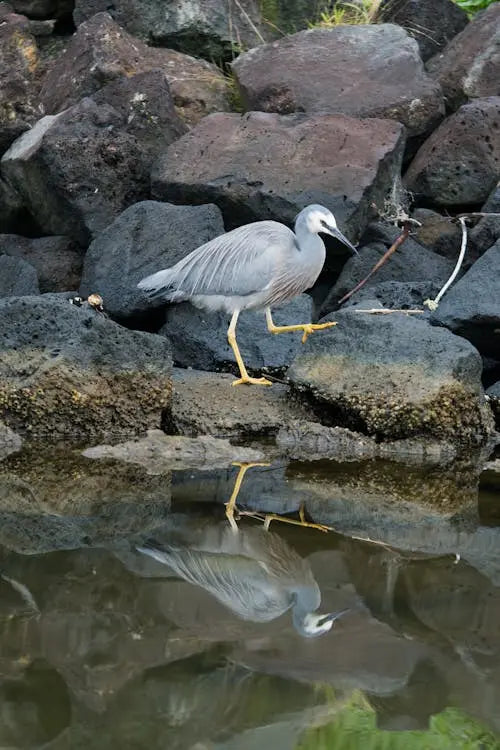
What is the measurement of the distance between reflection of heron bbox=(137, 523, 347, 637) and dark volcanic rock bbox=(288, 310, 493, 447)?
1973 millimetres

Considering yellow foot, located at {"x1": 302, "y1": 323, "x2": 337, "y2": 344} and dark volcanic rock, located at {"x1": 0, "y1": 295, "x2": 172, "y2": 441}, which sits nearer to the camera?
dark volcanic rock, located at {"x1": 0, "y1": 295, "x2": 172, "y2": 441}

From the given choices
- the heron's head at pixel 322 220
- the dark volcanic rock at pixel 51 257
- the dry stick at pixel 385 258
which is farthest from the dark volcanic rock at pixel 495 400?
the dark volcanic rock at pixel 51 257

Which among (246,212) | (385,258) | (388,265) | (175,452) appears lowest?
(388,265)

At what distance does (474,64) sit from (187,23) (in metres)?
3.11

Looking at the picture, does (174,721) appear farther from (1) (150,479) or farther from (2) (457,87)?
(2) (457,87)

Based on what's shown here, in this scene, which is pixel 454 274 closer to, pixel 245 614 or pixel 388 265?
pixel 388 265

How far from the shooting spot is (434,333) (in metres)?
7.24

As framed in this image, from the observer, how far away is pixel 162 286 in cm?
794

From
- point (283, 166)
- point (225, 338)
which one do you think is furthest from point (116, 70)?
point (225, 338)

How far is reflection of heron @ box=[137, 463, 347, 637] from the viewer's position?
4133 millimetres

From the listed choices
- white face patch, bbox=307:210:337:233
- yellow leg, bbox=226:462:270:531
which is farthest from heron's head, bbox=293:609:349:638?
white face patch, bbox=307:210:337:233

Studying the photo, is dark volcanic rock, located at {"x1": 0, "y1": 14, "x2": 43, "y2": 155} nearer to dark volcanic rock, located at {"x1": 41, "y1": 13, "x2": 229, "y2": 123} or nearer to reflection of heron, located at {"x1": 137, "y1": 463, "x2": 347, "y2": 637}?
dark volcanic rock, located at {"x1": 41, "y1": 13, "x2": 229, "y2": 123}

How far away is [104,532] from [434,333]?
2.94 m

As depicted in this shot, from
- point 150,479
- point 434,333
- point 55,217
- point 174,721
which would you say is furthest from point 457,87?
point 174,721
